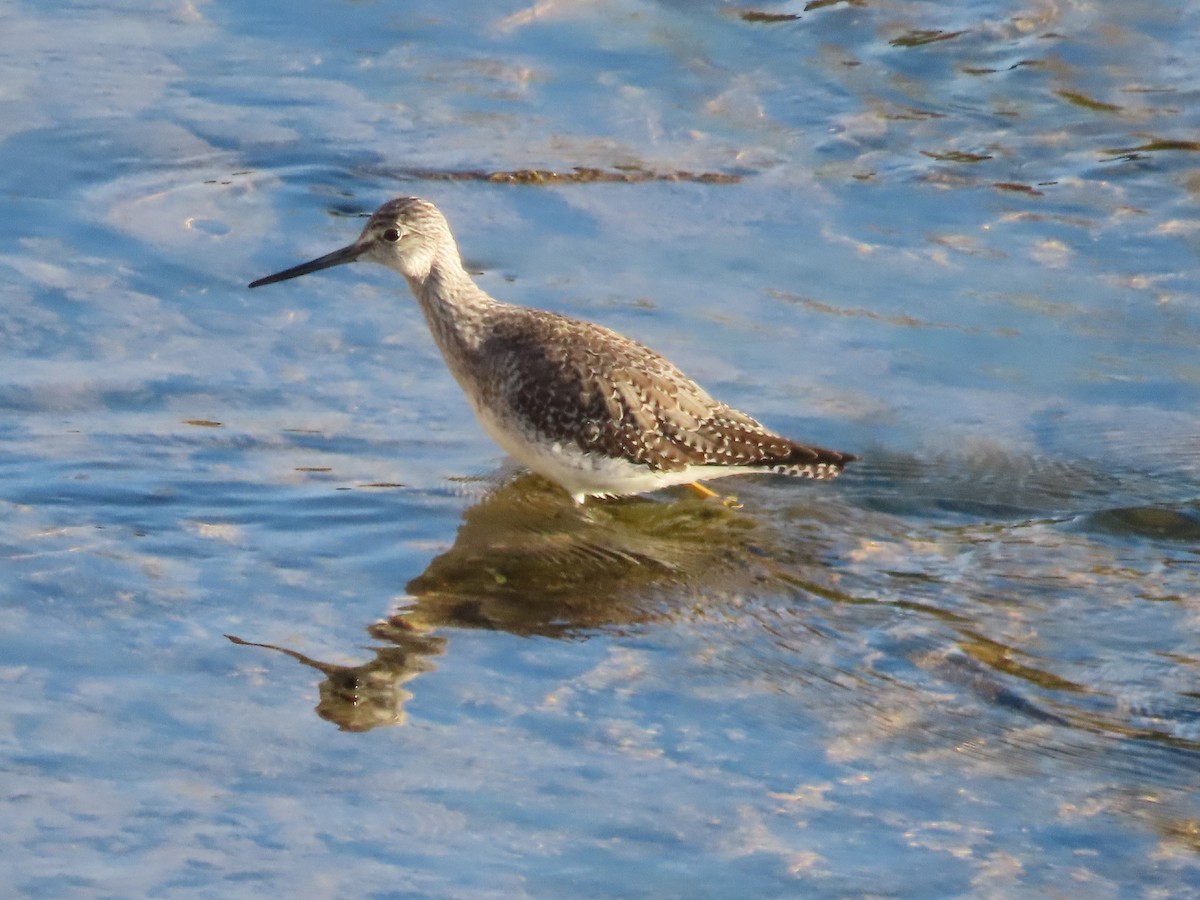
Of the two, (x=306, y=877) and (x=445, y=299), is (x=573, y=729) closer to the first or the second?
(x=306, y=877)

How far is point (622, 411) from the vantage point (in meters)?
7.45

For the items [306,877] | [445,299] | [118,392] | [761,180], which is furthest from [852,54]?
[306,877]

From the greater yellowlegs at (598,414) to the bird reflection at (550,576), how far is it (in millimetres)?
193

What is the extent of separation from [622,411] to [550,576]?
86cm

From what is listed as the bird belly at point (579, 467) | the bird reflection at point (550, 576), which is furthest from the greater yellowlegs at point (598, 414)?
the bird reflection at point (550, 576)

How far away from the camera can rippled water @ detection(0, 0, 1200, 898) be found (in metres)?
5.29

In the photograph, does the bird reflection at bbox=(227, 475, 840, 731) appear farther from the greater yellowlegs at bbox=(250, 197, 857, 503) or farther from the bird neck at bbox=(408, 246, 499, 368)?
the bird neck at bbox=(408, 246, 499, 368)

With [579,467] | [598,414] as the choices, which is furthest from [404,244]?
[579,467]

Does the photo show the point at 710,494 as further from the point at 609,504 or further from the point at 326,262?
the point at 326,262

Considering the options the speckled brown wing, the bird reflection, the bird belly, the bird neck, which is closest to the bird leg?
the bird reflection

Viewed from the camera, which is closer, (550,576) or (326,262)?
(550,576)

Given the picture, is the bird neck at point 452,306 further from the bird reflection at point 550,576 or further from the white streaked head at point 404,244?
the bird reflection at point 550,576

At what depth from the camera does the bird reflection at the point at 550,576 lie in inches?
241

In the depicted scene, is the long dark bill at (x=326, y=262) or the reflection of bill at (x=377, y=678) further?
the long dark bill at (x=326, y=262)
